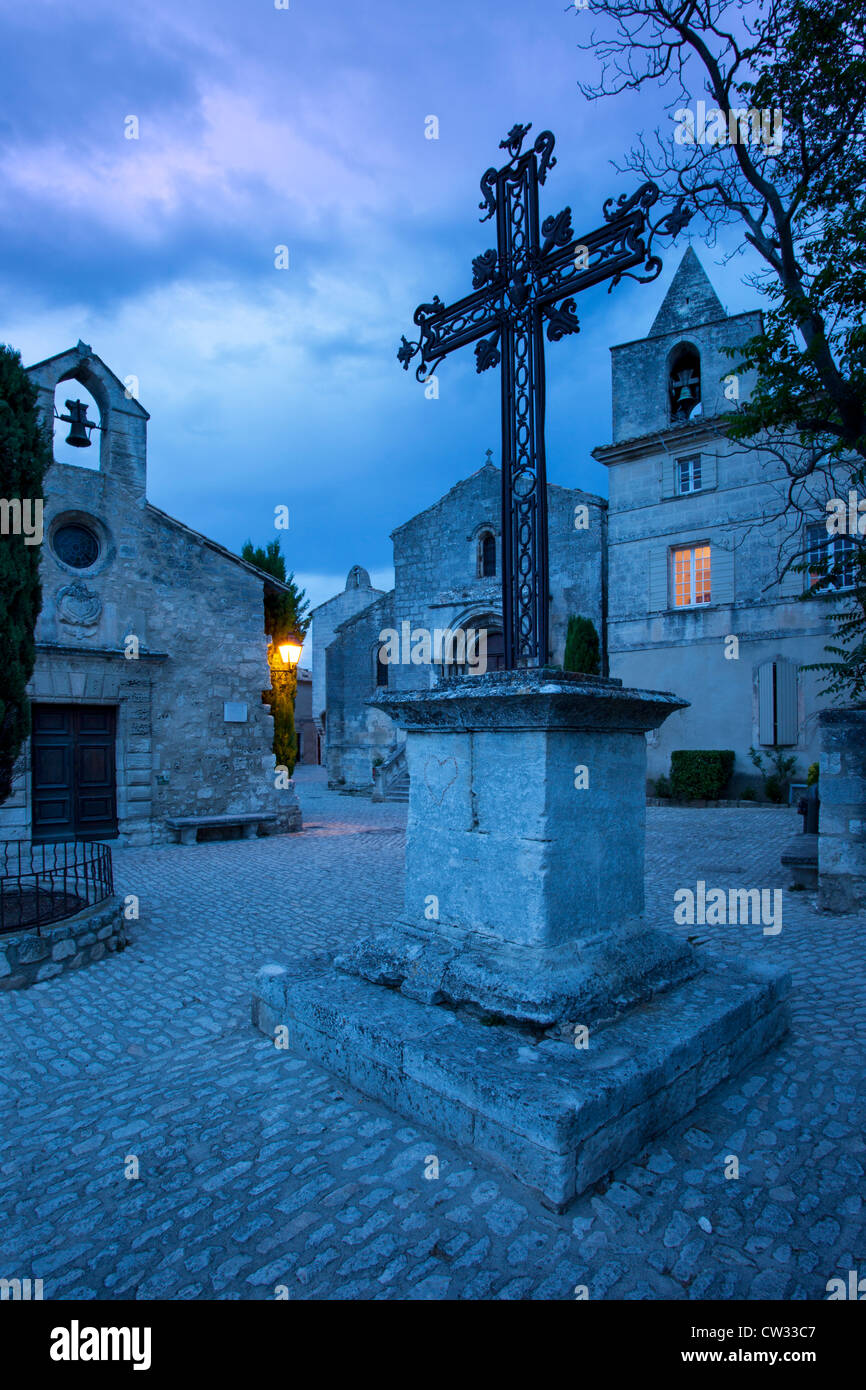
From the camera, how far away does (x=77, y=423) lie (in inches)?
414

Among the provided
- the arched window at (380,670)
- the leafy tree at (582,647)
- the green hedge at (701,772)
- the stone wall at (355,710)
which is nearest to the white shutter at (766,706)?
the green hedge at (701,772)

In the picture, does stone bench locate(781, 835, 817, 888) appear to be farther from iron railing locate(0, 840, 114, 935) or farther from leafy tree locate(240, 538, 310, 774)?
leafy tree locate(240, 538, 310, 774)

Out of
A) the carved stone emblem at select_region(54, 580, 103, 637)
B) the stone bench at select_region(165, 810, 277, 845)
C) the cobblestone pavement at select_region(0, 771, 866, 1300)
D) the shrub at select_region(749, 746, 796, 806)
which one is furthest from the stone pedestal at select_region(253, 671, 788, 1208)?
the shrub at select_region(749, 746, 796, 806)

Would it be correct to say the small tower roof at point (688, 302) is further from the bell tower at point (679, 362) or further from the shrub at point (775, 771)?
the shrub at point (775, 771)

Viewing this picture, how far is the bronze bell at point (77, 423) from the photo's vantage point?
413 inches

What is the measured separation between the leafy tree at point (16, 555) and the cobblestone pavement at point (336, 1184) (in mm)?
2346

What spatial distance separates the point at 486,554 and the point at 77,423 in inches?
450

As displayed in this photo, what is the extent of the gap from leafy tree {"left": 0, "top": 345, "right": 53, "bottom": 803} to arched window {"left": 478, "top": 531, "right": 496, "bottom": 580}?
47.3 ft

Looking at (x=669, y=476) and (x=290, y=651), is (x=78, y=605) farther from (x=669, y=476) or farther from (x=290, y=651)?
(x=669, y=476)

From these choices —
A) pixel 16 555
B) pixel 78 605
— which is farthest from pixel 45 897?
pixel 78 605

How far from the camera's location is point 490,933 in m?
3.19

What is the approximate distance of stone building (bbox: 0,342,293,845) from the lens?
1026 cm

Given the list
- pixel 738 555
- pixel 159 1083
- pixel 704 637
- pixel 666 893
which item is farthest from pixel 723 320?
pixel 159 1083
